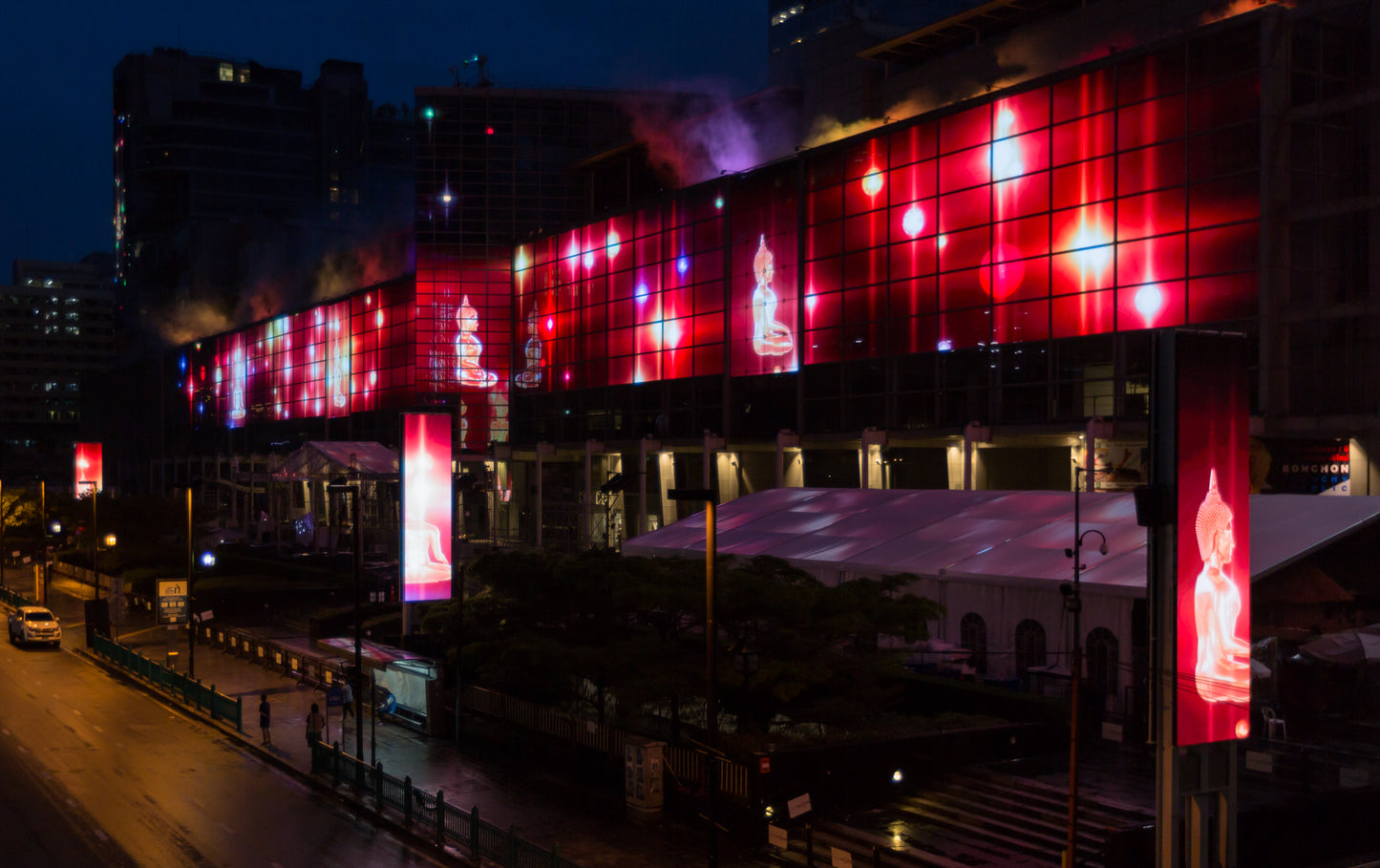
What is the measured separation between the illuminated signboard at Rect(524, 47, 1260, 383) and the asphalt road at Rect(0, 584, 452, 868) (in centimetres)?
3303

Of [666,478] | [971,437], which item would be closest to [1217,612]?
[971,437]

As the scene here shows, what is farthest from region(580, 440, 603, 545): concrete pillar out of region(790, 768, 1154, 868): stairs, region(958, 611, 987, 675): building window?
region(790, 768, 1154, 868): stairs

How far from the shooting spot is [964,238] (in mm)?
51688

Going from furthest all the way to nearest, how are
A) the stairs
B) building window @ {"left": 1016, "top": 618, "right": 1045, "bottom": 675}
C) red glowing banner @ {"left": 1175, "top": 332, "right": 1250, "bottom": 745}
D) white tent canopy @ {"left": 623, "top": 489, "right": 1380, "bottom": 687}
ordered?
building window @ {"left": 1016, "top": 618, "right": 1045, "bottom": 675}, white tent canopy @ {"left": 623, "top": 489, "right": 1380, "bottom": 687}, the stairs, red glowing banner @ {"left": 1175, "top": 332, "right": 1250, "bottom": 745}

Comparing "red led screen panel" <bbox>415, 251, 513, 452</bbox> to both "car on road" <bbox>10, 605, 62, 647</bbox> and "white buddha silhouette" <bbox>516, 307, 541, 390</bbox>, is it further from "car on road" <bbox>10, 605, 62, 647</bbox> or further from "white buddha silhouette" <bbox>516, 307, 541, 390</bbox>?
"car on road" <bbox>10, 605, 62, 647</bbox>

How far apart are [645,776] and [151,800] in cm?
1139

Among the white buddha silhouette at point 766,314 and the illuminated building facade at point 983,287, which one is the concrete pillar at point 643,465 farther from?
the white buddha silhouette at point 766,314

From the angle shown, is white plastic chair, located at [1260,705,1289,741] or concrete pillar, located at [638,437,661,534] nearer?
white plastic chair, located at [1260,705,1289,741]

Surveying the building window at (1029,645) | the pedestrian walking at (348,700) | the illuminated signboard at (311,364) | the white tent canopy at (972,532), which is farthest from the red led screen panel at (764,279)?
the illuminated signboard at (311,364)

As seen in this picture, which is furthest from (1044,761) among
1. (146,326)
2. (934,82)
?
(146,326)

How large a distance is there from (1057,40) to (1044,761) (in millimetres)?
38118

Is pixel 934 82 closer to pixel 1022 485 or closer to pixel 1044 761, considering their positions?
pixel 1022 485

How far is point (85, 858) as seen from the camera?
74.8 ft

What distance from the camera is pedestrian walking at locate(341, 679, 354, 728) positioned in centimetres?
3303
